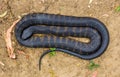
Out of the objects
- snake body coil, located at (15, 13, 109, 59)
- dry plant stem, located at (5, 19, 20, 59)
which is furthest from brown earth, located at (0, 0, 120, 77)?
snake body coil, located at (15, 13, 109, 59)

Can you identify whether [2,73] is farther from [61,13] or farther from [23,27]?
[61,13]

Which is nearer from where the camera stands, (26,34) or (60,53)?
(60,53)

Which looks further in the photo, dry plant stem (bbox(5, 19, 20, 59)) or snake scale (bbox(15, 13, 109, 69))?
dry plant stem (bbox(5, 19, 20, 59))

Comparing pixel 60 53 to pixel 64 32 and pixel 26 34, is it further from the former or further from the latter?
pixel 26 34

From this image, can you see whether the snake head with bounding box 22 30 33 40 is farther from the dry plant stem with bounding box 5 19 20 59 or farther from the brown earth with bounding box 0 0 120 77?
the dry plant stem with bounding box 5 19 20 59


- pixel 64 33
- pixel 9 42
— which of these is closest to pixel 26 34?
pixel 9 42

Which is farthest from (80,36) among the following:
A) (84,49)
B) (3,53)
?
(3,53)
